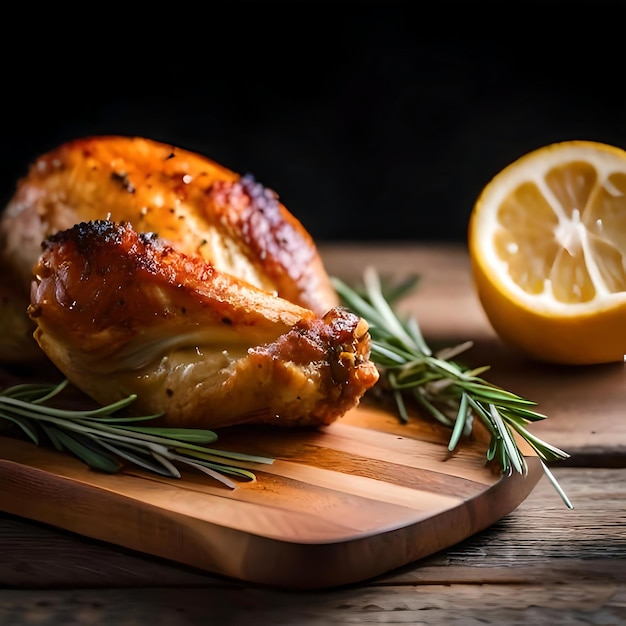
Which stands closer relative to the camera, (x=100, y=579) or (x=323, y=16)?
(x=100, y=579)

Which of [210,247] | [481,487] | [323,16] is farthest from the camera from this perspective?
[323,16]

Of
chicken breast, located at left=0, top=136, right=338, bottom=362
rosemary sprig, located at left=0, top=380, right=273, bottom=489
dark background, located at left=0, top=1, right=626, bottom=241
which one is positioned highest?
dark background, located at left=0, top=1, right=626, bottom=241

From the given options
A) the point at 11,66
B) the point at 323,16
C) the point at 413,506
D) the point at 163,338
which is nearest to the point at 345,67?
the point at 323,16

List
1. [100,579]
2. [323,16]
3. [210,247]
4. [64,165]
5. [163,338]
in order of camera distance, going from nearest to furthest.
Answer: [100,579] → [163,338] → [210,247] → [64,165] → [323,16]

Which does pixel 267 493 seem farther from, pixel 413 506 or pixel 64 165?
pixel 64 165

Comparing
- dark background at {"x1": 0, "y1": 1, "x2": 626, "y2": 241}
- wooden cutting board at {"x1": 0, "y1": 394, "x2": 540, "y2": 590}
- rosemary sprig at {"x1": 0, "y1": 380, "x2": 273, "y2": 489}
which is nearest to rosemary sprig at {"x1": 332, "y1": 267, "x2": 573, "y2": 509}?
wooden cutting board at {"x1": 0, "y1": 394, "x2": 540, "y2": 590}

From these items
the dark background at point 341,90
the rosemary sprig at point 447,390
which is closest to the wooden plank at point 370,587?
the rosemary sprig at point 447,390

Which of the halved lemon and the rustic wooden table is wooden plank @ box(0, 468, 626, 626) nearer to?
the rustic wooden table

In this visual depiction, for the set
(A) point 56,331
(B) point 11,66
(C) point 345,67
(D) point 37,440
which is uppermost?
(C) point 345,67
